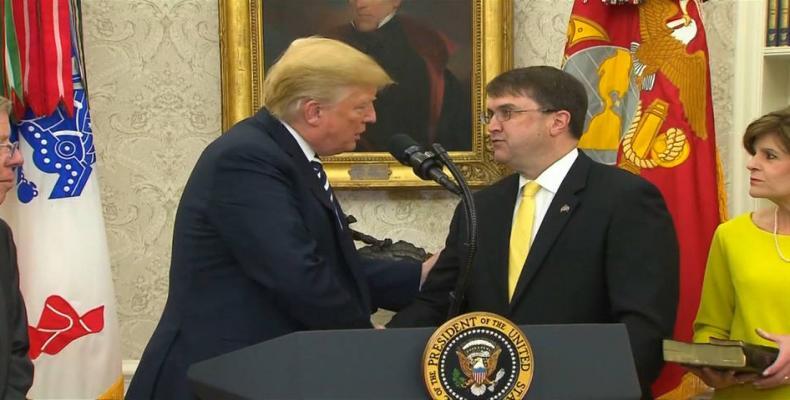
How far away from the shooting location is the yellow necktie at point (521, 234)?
2627mm

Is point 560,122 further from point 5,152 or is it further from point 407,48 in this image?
point 407,48

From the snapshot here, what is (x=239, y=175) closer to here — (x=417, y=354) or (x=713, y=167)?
(x=417, y=354)

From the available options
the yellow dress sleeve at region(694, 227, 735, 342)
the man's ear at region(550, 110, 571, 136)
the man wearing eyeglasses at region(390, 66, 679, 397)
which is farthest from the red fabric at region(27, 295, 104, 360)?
the yellow dress sleeve at region(694, 227, 735, 342)

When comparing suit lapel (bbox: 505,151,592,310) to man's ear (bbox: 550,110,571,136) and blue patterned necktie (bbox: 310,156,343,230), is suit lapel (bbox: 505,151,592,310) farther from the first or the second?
blue patterned necktie (bbox: 310,156,343,230)

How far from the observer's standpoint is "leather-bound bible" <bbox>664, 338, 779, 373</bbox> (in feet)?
7.02

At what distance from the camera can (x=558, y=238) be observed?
2574 mm

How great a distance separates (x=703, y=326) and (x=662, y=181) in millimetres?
1005

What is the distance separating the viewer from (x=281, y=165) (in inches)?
87.5

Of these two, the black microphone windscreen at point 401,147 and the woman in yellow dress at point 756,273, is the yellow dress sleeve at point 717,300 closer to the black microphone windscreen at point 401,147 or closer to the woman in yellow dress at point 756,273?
the woman in yellow dress at point 756,273

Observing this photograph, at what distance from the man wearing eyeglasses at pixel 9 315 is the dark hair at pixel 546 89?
1362mm

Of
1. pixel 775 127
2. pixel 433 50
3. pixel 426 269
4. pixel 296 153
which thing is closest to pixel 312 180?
pixel 296 153

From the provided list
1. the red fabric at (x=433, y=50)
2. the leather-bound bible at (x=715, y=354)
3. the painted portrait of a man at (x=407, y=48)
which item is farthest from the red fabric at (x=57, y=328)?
the leather-bound bible at (x=715, y=354)

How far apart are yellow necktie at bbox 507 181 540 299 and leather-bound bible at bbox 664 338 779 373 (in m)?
0.53

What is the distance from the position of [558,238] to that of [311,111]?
72 centimetres
